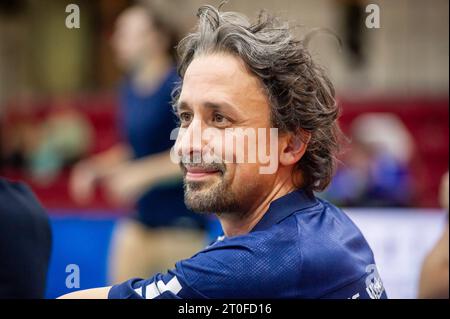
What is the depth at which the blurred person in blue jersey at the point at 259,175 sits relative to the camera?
2.48 metres

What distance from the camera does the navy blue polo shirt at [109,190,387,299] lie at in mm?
2463

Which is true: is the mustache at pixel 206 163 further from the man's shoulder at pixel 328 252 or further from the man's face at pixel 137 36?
the man's face at pixel 137 36

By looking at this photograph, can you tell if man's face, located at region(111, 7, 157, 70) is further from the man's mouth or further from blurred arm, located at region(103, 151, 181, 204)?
the man's mouth

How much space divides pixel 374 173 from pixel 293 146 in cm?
521

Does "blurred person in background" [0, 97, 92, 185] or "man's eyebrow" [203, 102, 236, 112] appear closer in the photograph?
"man's eyebrow" [203, 102, 236, 112]

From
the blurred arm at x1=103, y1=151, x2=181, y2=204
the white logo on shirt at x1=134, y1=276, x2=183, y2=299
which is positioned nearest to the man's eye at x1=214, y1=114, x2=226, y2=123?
the white logo on shirt at x1=134, y1=276, x2=183, y2=299

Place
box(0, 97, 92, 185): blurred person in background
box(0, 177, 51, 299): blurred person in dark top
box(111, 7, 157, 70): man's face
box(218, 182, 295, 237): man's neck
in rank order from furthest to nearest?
1. box(0, 97, 92, 185): blurred person in background
2. box(111, 7, 157, 70): man's face
3. box(0, 177, 51, 299): blurred person in dark top
4. box(218, 182, 295, 237): man's neck

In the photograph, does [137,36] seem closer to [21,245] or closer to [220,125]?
[21,245]

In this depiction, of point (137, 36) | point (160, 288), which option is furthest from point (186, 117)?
point (137, 36)

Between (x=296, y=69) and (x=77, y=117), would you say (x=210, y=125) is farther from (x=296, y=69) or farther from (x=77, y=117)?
(x=77, y=117)

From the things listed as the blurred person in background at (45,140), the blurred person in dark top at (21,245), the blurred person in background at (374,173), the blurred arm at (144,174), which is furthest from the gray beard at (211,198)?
the blurred person in background at (45,140)

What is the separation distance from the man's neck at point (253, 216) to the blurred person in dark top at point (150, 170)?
9.20 feet

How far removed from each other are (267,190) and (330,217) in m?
0.21
